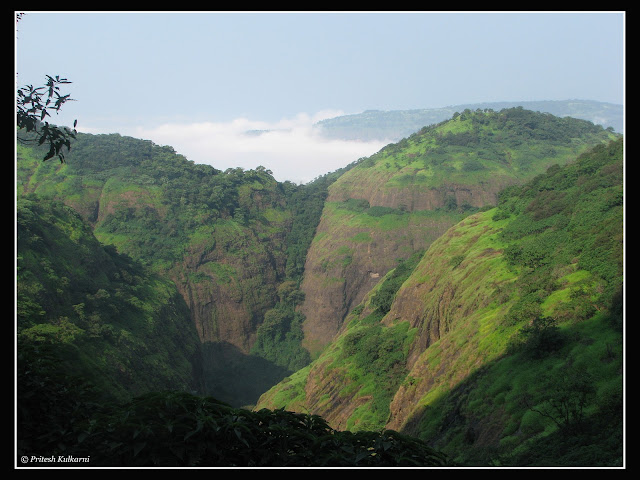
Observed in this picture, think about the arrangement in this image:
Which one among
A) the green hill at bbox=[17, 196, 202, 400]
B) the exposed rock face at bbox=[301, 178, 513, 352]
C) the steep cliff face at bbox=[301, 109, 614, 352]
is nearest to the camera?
the green hill at bbox=[17, 196, 202, 400]

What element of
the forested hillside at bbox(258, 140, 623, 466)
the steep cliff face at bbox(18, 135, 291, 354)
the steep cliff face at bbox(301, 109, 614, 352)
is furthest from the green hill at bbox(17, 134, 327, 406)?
the forested hillside at bbox(258, 140, 623, 466)

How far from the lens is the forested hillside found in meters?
13.3

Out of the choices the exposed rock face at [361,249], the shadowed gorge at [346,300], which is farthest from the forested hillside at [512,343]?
the exposed rock face at [361,249]

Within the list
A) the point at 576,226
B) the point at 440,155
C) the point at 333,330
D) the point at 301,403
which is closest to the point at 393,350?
the point at 301,403

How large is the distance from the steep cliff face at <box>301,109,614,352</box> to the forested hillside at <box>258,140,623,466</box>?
39.2 meters

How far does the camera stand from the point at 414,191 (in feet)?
295

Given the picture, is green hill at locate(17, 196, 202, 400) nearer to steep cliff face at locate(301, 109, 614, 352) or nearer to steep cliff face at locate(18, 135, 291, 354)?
steep cliff face at locate(18, 135, 291, 354)

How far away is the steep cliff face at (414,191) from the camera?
8119 cm

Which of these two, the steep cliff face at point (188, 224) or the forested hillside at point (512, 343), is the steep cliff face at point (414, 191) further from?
the forested hillside at point (512, 343)

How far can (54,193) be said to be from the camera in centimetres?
7750

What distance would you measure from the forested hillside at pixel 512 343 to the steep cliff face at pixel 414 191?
39239 mm

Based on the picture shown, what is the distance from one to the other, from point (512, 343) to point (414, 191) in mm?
72778

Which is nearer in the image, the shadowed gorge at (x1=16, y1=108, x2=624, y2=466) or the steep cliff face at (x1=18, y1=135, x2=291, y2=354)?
the shadowed gorge at (x1=16, y1=108, x2=624, y2=466)

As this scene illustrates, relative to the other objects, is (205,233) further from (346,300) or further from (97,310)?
(97,310)
